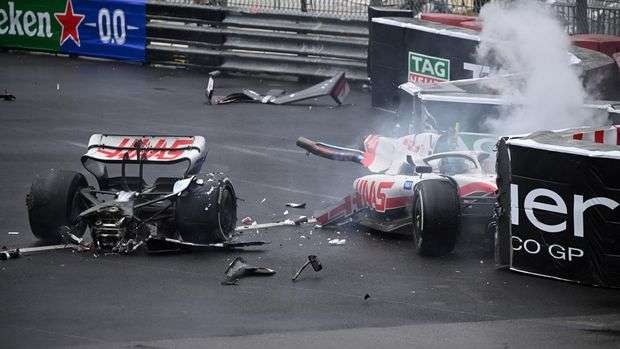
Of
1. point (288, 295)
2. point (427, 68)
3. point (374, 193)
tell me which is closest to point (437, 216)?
point (374, 193)

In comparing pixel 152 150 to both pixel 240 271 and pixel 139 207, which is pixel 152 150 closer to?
pixel 139 207

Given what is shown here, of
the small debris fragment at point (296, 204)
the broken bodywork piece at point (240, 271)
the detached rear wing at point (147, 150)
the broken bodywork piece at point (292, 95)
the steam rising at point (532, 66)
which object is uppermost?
the steam rising at point (532, 66)

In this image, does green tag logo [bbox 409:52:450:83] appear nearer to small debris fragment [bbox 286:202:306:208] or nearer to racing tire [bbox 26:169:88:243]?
small debris fragment [bbox 286:202:306:208]

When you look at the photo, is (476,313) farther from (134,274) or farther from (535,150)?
(134,274)

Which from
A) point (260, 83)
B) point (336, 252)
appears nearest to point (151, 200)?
point (336, 252)

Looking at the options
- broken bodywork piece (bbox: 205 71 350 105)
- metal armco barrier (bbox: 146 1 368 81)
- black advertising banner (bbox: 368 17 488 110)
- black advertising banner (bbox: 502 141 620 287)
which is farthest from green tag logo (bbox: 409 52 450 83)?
black advertising banner (bbox: 502 141 620 287)

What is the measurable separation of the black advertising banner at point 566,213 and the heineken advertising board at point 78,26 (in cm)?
1632

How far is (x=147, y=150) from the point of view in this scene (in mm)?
12602

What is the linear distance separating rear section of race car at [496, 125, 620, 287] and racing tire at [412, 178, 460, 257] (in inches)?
17.9

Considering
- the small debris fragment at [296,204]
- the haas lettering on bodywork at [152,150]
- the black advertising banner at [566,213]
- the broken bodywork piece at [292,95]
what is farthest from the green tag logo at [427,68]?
the black advertising banner at [566,213]

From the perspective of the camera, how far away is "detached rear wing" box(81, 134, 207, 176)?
12445 mm

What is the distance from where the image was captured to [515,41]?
16844 millimetres

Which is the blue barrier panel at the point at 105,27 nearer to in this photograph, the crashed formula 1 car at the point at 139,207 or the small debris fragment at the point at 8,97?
the small debris fragment at the point at 8,97

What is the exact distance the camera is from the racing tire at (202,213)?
11734 millimetres
